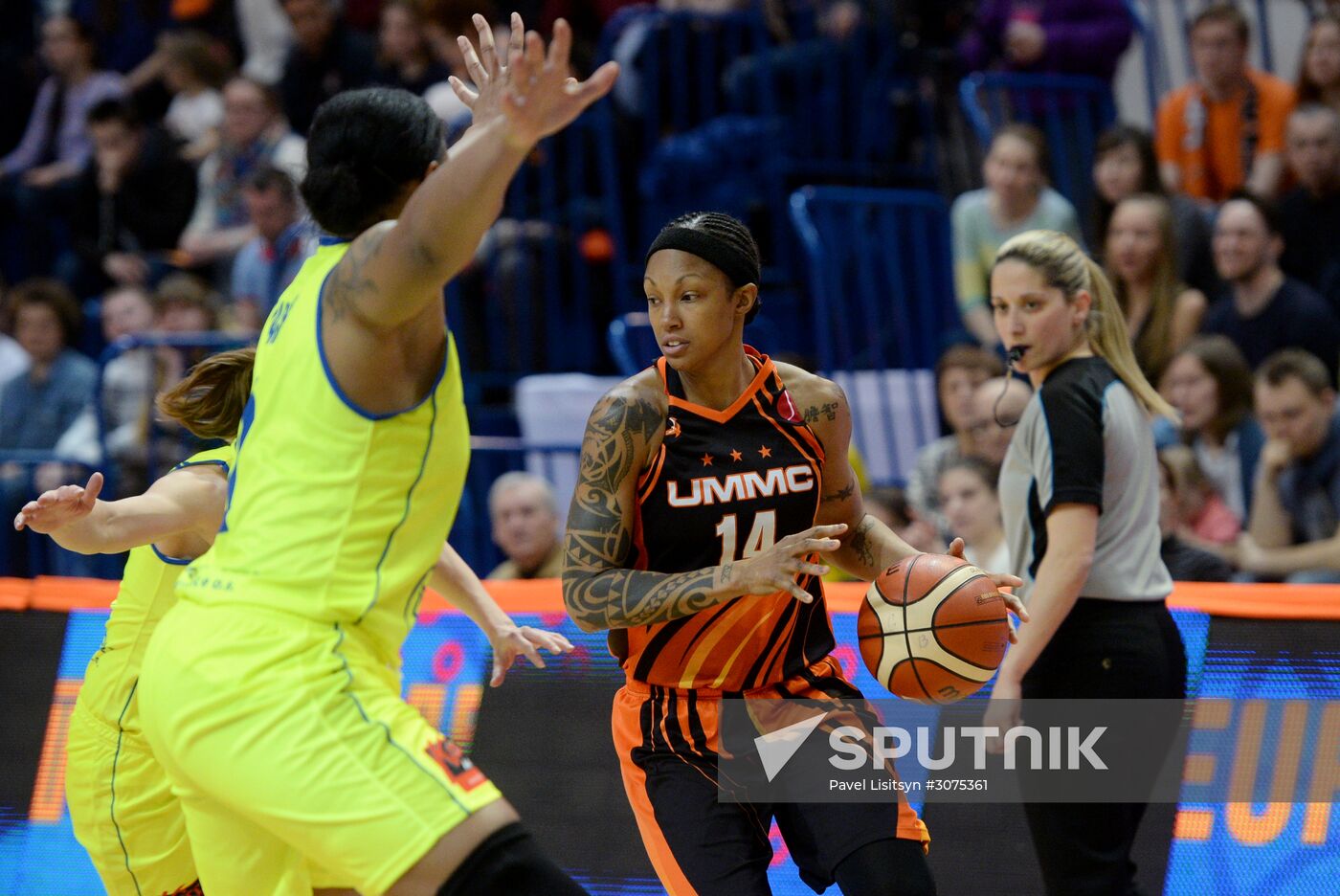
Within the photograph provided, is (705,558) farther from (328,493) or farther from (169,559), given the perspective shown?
(169,559)

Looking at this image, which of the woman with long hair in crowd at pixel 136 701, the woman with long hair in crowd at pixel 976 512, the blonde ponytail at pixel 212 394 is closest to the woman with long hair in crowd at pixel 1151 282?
the woman with long hair in crowd at pixel 976 512

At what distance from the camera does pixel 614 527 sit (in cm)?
397

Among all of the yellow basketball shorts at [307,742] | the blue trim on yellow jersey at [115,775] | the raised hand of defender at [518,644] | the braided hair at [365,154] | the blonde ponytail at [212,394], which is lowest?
the blue trim on yellow jersey at [115,775]

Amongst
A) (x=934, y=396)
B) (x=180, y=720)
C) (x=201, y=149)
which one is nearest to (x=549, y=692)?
(x=180, y=720)

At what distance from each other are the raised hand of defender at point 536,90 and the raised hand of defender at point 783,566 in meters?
1.11

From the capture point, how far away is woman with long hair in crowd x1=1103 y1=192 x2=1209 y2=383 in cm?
805

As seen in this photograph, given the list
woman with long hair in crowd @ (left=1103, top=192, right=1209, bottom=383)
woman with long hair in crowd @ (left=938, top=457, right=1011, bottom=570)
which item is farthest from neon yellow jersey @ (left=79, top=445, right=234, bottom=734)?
woman with long hair in crowd @ (left=1103, top=192, right=1209, bottom=383)

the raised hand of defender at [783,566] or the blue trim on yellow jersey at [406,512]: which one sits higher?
the blue trim on yellow jersey at [406,512]

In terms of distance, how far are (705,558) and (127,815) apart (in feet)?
5.23

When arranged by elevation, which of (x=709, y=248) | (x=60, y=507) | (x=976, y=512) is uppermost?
(x=709, y=248)

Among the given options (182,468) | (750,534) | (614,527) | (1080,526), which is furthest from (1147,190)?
(182,468)

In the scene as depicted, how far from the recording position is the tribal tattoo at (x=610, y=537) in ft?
12.6

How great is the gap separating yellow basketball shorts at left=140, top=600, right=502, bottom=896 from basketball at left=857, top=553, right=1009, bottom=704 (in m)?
1.34

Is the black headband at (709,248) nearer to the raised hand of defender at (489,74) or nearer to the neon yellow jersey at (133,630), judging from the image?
the raised hand of defender at (489,74)
